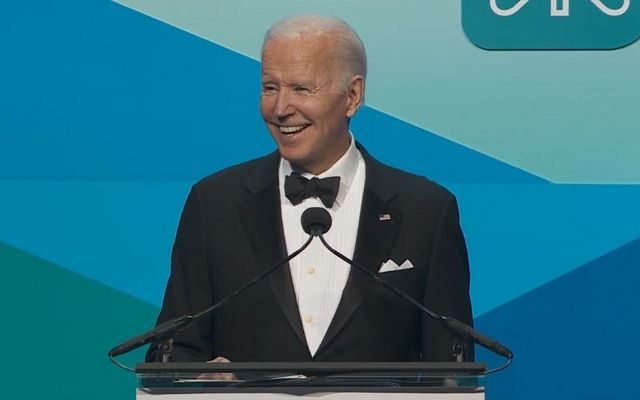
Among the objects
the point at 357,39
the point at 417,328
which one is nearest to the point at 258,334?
the point at 417,328

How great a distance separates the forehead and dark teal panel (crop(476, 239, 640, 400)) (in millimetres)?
799

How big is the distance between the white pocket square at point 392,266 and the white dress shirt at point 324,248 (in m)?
0.06

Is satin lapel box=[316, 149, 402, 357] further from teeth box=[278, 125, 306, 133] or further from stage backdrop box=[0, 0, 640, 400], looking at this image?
stage backdrop box=[0, 0, 640, 400]

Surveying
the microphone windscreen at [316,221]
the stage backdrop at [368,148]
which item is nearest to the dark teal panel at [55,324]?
the stage backdrop at [368,148]

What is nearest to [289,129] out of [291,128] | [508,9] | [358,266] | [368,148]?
[291,128]

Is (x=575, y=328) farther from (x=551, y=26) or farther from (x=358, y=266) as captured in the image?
(x=358, y=266)

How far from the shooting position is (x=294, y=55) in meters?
2.27

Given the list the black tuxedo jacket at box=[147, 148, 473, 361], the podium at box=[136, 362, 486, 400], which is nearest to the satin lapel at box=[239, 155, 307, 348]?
the black tuxedo jacket at box=[147, 148, 473, 361]

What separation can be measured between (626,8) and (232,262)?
1060 mm

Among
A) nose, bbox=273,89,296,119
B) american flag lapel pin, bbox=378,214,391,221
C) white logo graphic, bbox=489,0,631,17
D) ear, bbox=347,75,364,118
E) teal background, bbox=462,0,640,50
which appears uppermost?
white logo graphic, bbox=489,0,631,17

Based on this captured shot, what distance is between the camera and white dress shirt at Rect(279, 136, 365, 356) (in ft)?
7.58

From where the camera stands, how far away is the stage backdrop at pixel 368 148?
2805 mm

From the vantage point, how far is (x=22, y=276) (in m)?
2.83

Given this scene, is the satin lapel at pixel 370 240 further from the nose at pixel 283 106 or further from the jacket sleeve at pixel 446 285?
the nose at pixel 283 106
